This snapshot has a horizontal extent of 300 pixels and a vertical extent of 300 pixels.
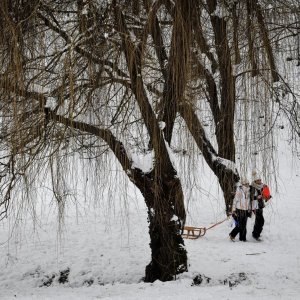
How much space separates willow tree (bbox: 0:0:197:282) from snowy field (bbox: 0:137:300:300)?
688 mm

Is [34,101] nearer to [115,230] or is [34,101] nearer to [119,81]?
[119,81]

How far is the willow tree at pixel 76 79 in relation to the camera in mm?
3771

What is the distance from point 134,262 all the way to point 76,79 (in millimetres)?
4591

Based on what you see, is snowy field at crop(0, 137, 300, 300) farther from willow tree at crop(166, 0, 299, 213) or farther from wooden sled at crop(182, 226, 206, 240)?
willow tree at crop(166, 0, 299, 213)

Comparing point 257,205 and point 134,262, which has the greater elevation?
point 257,205

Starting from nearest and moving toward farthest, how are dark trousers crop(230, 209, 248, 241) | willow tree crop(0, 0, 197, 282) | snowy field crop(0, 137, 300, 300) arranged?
willow tree crop(0, 0, 197, 282), snowy field crop(0, 137, 300, 300), dark trousers crop(230, 209, 248, 241)

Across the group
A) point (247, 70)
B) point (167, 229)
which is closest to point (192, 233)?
point (167, 229)

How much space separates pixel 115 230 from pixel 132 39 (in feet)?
23.6

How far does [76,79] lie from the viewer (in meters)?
4.08

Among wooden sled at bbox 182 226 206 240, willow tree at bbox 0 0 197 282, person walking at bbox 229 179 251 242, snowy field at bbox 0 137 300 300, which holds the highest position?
willow tree at bbox 0 0 197 282

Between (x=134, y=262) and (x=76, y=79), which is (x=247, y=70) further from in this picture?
(x=134, y=262)

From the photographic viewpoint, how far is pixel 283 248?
27.3 feet

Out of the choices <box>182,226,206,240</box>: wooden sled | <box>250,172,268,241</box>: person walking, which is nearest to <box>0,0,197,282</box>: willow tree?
<box>250,172,268,241</box>: person walking

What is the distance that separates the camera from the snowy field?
16.4 ft
